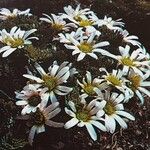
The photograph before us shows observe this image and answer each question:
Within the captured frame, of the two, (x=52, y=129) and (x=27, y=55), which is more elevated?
(x=27, y=55)

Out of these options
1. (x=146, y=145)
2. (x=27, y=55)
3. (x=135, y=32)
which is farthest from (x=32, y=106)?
(x=135, y=32)

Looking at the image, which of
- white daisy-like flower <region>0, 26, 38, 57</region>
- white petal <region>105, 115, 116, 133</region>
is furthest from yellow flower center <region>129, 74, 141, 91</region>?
white daisy-like flower <region>0, 26, 38, 57</region>

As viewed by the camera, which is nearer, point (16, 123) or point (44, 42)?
point (16, 123)

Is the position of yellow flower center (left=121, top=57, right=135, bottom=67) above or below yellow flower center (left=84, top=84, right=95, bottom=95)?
above

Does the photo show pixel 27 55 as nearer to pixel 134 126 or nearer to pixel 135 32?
pixel 134 126

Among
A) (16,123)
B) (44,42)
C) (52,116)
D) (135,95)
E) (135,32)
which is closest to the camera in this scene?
(52,116)

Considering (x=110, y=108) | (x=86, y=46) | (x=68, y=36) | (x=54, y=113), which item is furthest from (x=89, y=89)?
(x=68, y=36)

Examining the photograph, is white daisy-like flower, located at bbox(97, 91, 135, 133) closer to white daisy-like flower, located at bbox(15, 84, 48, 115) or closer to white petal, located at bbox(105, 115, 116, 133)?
white petal, located at bbox(105, 115, 116, 133)
